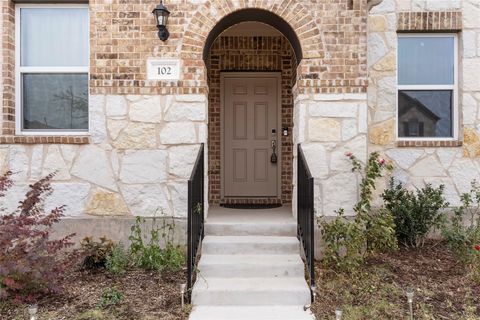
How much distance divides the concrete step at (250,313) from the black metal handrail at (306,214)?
27 cm

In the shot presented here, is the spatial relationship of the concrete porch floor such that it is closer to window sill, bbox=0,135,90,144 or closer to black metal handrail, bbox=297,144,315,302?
black metal handrail, bbox=297,144,315,302

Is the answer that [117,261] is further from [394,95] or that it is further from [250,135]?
[394,95]

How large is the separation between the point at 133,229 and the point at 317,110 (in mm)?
2538

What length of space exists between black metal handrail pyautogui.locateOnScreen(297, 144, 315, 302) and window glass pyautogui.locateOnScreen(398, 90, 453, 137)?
195 cm

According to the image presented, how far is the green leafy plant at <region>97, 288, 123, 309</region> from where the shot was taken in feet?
12.2

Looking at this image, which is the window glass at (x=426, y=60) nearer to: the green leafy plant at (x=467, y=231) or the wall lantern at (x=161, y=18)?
the green leafy plant at (x=467, y=231)

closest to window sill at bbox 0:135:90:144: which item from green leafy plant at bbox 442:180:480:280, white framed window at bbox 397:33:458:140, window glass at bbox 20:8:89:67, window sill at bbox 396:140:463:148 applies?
window glass at bbox 20:8:89:67

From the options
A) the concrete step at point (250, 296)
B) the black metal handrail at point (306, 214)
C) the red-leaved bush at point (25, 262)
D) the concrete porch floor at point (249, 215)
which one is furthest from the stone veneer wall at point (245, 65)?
the red-leaved bush at point (25, 262)

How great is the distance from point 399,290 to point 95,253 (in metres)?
3.13

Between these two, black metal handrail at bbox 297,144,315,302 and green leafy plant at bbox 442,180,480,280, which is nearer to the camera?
black metal handrail at bbox 297,144,315,302

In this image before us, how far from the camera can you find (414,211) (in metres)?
5.13

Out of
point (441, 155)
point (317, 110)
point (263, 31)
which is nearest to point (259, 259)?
point (317, 110)

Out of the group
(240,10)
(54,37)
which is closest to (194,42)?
(240,10)

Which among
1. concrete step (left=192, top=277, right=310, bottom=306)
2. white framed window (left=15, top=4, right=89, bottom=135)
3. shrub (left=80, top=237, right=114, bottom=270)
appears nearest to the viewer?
concrete step (left=192, top=277, right=310, bottom=306)
